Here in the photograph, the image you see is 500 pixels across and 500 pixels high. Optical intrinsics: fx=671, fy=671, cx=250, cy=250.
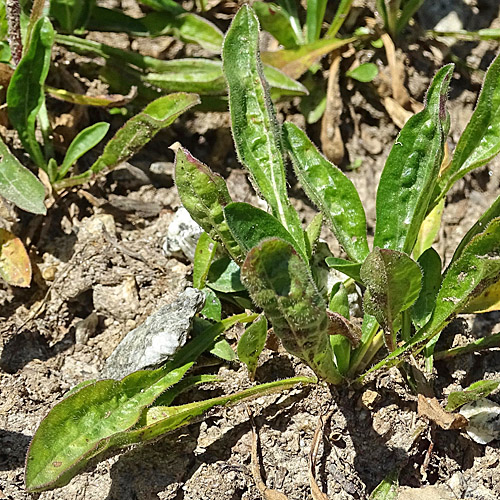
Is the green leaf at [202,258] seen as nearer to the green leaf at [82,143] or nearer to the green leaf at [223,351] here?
the green leaf at [223,351]

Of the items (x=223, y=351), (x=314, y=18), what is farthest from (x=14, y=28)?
(x=223, y=351)

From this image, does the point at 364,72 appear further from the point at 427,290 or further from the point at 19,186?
the point at 19,186

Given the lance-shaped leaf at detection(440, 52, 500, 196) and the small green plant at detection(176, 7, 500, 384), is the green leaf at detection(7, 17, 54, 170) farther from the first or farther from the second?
the lance-shaped leaf at detection(440, 52, 500, 196)

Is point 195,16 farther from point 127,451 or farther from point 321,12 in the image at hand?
point 127,451

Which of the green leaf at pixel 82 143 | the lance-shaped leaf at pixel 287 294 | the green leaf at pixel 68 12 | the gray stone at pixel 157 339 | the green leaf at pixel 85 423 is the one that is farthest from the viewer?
the green leaf at pixel 68 12

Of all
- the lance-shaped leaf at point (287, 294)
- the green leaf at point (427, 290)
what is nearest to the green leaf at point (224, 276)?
the lance-shaped leaf at point (287, 294)

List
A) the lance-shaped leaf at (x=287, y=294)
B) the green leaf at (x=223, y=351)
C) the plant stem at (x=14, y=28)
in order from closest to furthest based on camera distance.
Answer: the lance-shaped leaf at (x=287, y=294)
the green leaf at (x=223, y=351)
the plant stem at (x=14, y=28)
